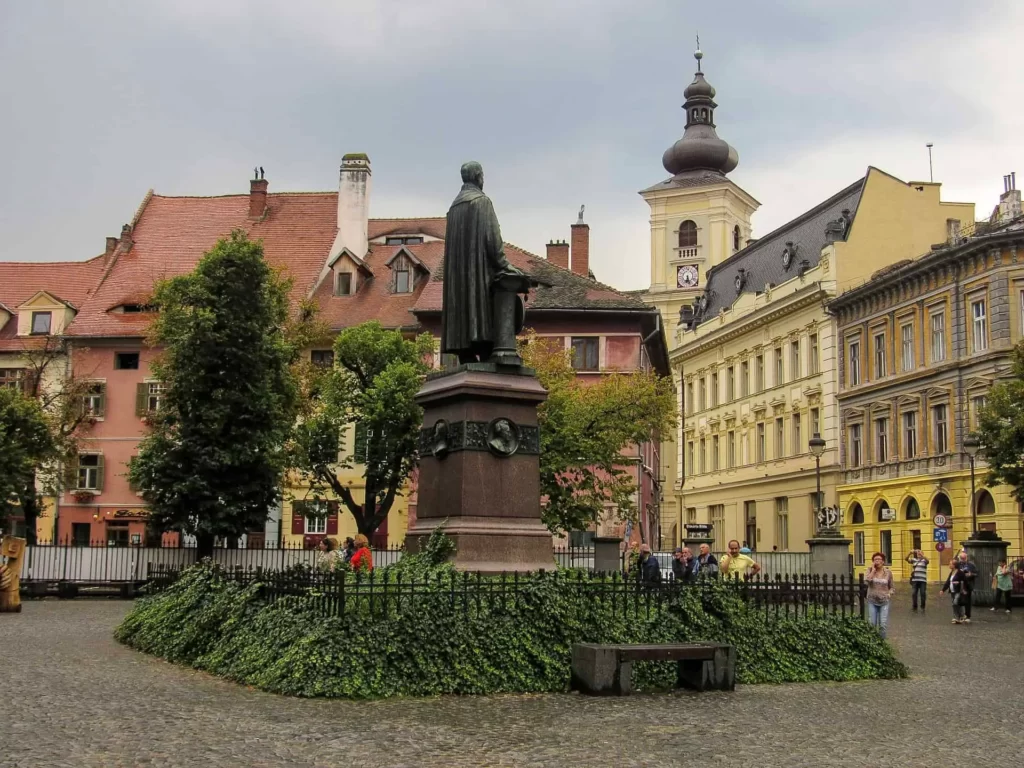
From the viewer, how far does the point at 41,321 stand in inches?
1941

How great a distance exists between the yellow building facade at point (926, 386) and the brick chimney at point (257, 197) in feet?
76.7

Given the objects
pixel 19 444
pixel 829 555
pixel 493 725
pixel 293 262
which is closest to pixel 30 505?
pixel 19 444

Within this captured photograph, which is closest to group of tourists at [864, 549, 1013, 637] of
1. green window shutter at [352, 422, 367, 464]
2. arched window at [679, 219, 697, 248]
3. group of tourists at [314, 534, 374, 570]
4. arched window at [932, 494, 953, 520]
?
group of tourists at [314, 534, 374, 570]

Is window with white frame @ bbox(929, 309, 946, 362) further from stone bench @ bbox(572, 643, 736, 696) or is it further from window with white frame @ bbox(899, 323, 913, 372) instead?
stone bench @ bbox(572, 643, 736, 696)

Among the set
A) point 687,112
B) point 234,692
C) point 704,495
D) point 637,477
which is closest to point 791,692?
point 234,692

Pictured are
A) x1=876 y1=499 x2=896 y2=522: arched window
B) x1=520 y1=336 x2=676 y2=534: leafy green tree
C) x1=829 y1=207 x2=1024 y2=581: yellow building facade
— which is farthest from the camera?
x1=876 y1=499 x2=896 y2=522: arched window

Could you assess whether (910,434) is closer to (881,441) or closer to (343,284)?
(881,441)

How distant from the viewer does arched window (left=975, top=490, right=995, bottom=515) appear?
4406 cm

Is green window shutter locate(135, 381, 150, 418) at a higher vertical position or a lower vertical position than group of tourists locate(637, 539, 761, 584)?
higher

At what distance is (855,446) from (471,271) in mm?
41995

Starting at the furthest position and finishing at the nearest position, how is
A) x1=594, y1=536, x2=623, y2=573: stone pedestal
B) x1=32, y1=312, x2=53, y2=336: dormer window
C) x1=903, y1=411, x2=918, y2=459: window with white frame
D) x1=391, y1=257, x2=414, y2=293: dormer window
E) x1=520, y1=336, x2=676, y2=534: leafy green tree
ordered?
x1=391, y1=257, x2=414, y2=293: dormer window, x1=903, y1=411, x2=918, y2=459: window with white frame, x1=32, y1=312, x2=53, y2=336: dormer window, x1=520, y1=336, x2=676, y2=534: leafy green tree, x1=594, y1=536, x2=623, y2=573: stone pedestal

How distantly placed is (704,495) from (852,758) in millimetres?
61349

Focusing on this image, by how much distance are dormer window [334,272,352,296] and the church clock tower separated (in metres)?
41.3

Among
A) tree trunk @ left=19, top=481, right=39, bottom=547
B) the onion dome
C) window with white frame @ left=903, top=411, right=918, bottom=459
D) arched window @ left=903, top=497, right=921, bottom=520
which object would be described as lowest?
tree trunk @ left=19, top=481, right=39, bottom=547
